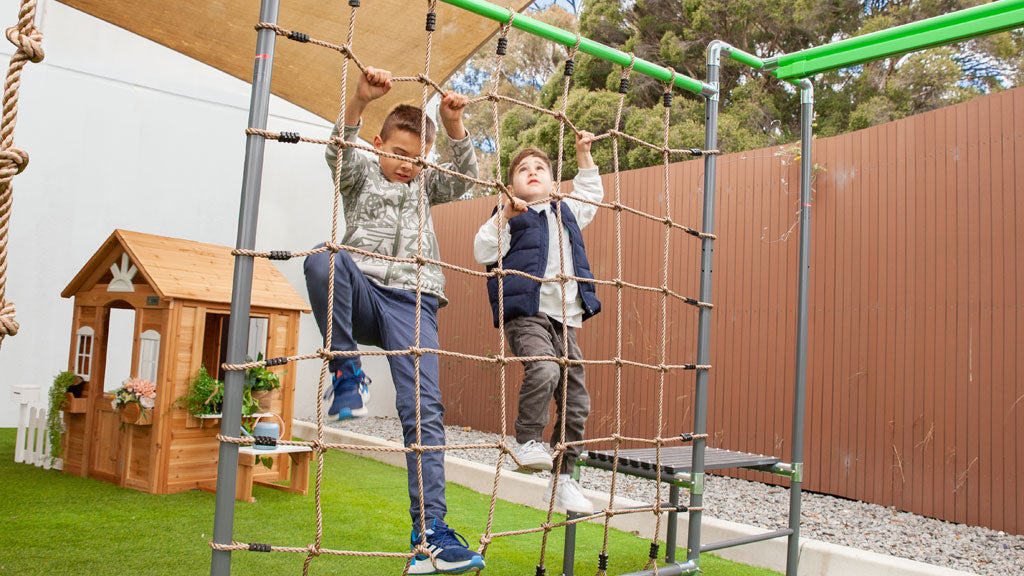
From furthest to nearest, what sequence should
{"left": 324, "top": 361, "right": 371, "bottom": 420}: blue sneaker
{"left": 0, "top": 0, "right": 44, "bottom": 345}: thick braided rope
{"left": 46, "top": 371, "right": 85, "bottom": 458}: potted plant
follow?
{"left": 46, "top": 371, "right": 85, "bottom": 458}: potted plant
{"left": 324, "top": 361, "right": 371, "bottom": 420}: blue sneaker
{"left": 0, "top": 0, "right": 44, "bottom": 345}: thick braided rope

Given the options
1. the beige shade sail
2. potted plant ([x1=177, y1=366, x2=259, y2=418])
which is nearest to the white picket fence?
potted plant ([x1=177, y1=366, x2=259, y2=418])

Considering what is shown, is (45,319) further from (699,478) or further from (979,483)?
(979,483)

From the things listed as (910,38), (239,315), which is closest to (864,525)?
(910,38)

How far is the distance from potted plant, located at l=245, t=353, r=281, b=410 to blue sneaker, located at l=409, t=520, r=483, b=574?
202 cm

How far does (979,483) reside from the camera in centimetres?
339

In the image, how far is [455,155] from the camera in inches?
82.8

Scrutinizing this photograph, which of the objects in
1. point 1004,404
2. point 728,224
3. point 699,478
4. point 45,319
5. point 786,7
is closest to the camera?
point 699,478

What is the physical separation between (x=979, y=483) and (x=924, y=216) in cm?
133

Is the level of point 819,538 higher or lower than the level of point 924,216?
lower

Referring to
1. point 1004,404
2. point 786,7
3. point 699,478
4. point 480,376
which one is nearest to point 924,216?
point 1004,404

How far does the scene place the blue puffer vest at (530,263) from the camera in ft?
7.78

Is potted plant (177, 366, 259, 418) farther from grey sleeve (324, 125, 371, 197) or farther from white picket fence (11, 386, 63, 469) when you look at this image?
grey sleeve (324, 125, 371, 197)

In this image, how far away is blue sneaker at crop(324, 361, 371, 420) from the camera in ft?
6.12

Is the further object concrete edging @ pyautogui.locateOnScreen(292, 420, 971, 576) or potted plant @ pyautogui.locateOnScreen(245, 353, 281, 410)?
potted plant @ pyautogui.locateOnScreen(245, 353, 281, 410)
